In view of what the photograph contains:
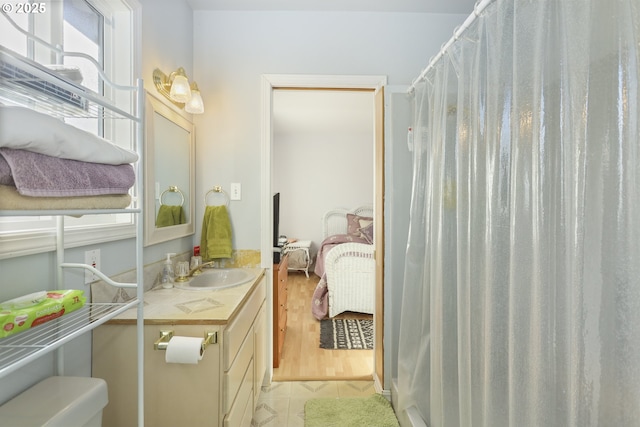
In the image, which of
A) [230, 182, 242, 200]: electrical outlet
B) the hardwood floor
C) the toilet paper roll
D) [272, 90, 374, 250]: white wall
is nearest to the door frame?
[230, 182, 242, 200]: electrical outlet

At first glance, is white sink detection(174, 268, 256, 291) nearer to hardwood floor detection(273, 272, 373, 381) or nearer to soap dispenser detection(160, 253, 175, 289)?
soap dispenser detection(160, 253, 175, 289)

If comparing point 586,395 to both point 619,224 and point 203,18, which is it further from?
point 203,18

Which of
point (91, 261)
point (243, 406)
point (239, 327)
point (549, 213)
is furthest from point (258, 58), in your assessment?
point (243, 406)

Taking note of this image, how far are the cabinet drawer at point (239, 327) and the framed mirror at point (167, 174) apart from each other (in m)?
0.59

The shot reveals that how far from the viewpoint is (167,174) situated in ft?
5.69

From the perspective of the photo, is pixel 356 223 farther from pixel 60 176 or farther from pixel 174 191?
pixel 60 176

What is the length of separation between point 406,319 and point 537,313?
3.30 ft

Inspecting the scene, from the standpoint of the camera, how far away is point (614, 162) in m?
0.60

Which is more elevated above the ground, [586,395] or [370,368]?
[586,395]

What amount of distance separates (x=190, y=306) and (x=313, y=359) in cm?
148

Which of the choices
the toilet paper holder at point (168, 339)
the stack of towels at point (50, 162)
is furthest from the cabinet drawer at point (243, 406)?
the stack of towels at point (50, 162)

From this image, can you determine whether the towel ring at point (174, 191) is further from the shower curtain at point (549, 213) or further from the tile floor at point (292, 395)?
the shower curtain at point (549, 213)

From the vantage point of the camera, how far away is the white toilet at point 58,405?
0.79 m

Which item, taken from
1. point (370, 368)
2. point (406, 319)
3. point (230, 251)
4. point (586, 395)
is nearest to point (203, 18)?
point (230, 251)
